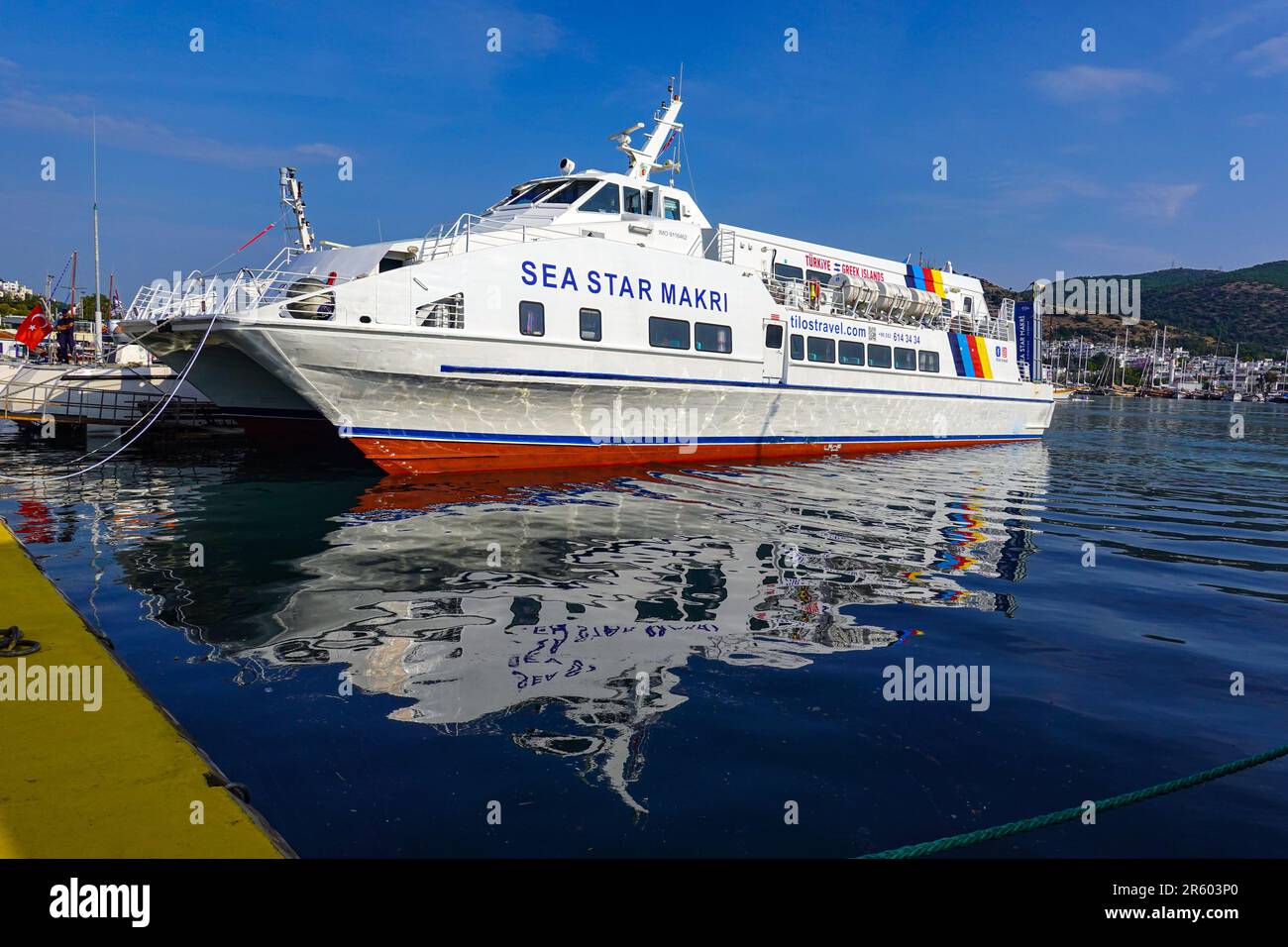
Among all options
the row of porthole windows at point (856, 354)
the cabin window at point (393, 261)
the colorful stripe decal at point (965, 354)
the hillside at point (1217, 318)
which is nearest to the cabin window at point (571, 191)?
the cabin window at point (393, 261)

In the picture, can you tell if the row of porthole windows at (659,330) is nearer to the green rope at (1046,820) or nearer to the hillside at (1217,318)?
the green rope at (1046,820)

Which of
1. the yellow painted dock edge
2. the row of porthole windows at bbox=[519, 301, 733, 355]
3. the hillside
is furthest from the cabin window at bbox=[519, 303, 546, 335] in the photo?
the hillside

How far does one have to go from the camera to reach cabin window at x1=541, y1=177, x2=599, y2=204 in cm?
1577

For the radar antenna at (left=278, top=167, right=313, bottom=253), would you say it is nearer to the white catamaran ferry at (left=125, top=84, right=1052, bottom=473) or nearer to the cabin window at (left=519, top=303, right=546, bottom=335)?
the white catamaran ferry at (left=125, top=84, right=1052, bottom=473)

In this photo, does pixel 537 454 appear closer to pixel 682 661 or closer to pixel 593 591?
pixel 593 591

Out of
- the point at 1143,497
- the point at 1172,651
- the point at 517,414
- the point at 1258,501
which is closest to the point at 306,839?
the point at 1172,651

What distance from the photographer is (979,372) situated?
78.1 ft

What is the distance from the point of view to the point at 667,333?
50.2 ft

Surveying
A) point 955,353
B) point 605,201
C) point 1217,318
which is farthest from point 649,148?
point 1217,318

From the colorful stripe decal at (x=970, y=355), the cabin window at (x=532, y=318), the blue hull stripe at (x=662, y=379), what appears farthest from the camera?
the colorful stripe decal at (x=970, y=355)

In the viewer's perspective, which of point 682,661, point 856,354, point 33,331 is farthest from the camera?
point 33,331

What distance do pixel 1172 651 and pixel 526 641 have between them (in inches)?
203

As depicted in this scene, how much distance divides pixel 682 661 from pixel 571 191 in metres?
12.6

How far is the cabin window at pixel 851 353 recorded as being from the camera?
19.1m
